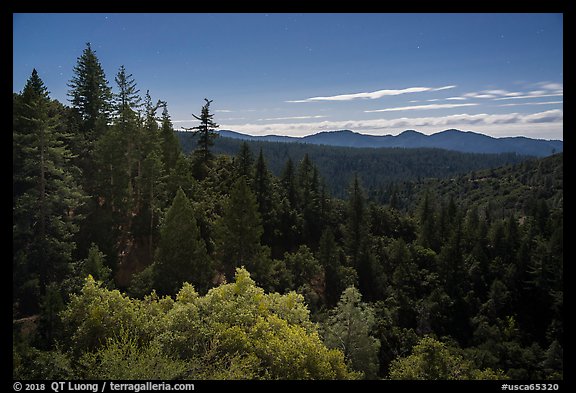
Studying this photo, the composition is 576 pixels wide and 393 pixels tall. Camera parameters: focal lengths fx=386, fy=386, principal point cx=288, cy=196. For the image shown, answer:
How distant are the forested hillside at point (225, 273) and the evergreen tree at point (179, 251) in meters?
0.09

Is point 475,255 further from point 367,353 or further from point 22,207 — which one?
point 22,207

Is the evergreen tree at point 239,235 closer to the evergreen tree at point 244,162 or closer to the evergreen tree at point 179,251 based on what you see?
the evergreen tree at point 179,251

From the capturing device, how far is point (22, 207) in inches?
808

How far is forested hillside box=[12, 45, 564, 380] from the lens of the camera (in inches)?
517

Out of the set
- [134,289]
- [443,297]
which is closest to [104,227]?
[134,289]

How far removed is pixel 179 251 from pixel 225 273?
15.1ft

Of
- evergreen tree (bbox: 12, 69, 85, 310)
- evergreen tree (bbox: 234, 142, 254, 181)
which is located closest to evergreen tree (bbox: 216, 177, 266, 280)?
evergreen tree (bbox: 12, 69, 85, 310)

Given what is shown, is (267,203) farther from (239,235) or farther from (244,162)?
(239,235)

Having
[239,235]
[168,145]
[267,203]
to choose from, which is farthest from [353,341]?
[168,145]

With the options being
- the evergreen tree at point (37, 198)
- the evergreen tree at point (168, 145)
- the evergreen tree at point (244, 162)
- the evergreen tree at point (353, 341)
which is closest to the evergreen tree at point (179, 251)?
the evergreen tree at point (37, 198)

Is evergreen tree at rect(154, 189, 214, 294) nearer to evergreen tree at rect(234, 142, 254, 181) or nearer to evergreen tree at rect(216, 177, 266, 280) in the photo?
evergreen tree at rect(216, 177, 266, 280)

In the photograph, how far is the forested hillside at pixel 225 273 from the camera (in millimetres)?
13125

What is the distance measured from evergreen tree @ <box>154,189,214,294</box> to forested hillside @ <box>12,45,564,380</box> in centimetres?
9

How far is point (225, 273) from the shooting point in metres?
28.8
